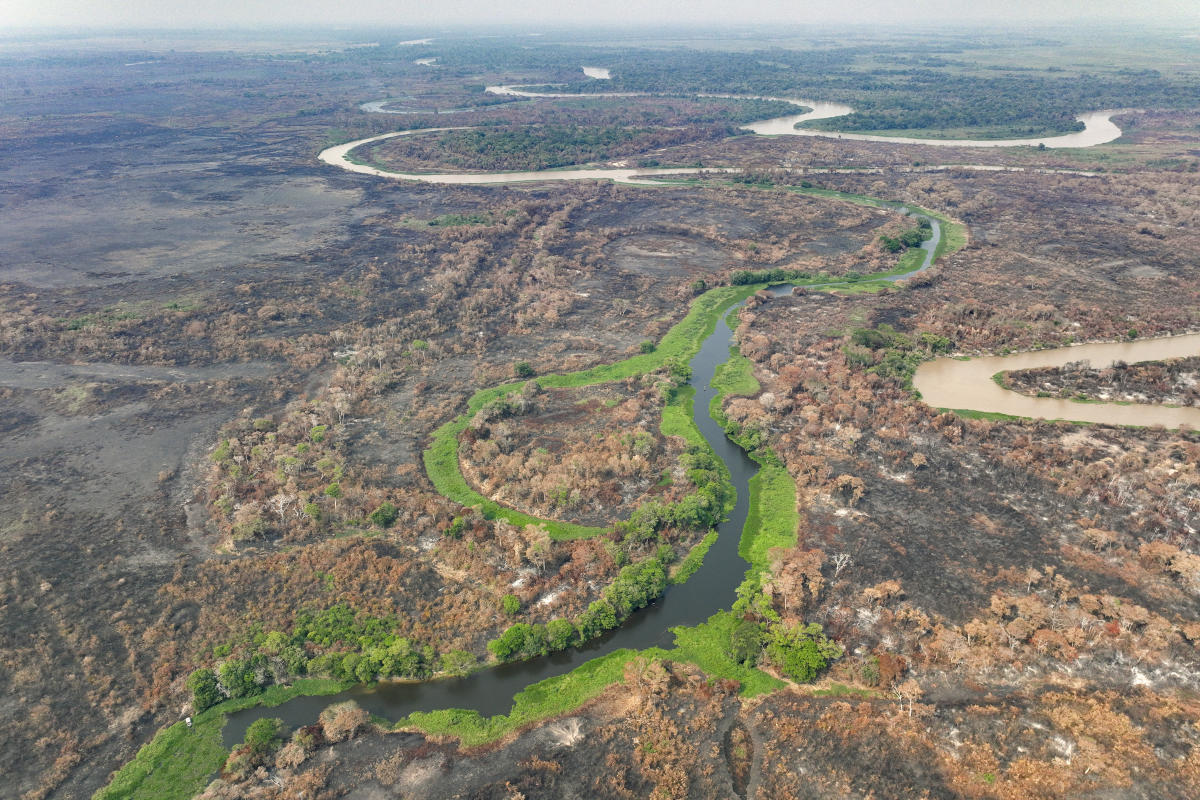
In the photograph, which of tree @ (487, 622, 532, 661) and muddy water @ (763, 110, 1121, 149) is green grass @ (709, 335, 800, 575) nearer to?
tree @ (487, 622, 532, 661)

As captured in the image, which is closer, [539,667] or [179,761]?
[179,761]

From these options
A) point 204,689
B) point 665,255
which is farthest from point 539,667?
point 665,255

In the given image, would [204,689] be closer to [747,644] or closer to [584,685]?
[584,685]

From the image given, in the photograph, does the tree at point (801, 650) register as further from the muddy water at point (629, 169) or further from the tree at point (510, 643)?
the muddy water at point (629, 169)

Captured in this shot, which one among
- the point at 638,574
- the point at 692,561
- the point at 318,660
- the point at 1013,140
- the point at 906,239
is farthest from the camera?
the point at 1013,140

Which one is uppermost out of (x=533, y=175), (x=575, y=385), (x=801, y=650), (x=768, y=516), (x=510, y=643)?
(x=533, y=175)

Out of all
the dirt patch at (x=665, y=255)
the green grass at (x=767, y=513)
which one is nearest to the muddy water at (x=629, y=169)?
the dirt patch at (x=665, y=255)

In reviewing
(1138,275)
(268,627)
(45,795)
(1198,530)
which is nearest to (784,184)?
(1138,275)

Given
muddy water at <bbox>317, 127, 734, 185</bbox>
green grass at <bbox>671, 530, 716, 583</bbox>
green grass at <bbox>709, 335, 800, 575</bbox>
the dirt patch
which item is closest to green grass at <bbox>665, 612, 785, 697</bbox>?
green grass at <bbox>671, 530, 716, 583</bbox>
